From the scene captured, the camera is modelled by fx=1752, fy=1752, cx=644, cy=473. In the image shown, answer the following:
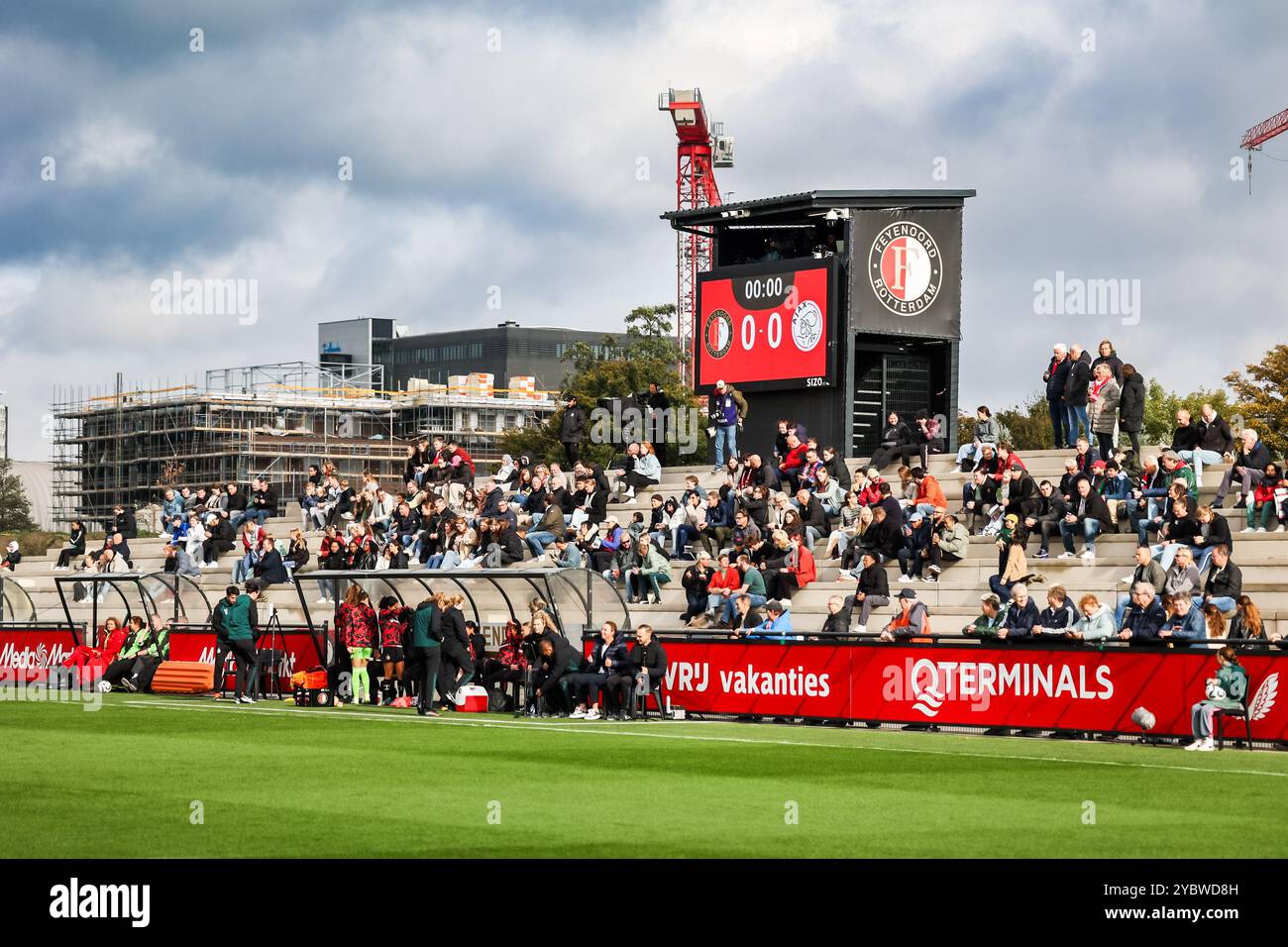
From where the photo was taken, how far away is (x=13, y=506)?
116125 millimetres

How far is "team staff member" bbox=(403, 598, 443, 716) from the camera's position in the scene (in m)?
25.4

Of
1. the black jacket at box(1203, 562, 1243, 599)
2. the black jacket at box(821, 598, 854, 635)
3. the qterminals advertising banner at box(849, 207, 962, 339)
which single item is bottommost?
the black jacket at box(821, 598, 854, 635)

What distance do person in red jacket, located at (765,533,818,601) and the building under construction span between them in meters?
77.7

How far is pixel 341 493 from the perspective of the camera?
139ft

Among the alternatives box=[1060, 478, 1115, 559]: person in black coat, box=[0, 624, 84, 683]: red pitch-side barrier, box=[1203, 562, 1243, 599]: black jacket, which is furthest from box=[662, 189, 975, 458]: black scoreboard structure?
box=[1203, 562, 1243, 599]: black jacket

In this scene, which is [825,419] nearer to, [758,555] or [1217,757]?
[758,555]

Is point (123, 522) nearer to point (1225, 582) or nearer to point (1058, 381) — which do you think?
point (1058, 381)

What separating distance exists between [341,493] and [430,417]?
79280mm

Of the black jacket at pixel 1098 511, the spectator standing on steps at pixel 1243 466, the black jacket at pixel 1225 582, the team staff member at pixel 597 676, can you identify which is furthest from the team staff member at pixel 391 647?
the spectator standing on steps at pixel 1243 466

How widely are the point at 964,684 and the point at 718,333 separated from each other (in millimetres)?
19397

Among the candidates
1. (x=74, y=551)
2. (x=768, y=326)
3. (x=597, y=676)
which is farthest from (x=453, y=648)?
(x=74, y=551)

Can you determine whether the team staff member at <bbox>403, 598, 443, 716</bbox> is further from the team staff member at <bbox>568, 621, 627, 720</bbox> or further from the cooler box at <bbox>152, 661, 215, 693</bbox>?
the cooler box at <bbox>152, 661, 215, 693</bbox>

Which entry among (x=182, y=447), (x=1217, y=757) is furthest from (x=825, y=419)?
(x=182, y=447)
